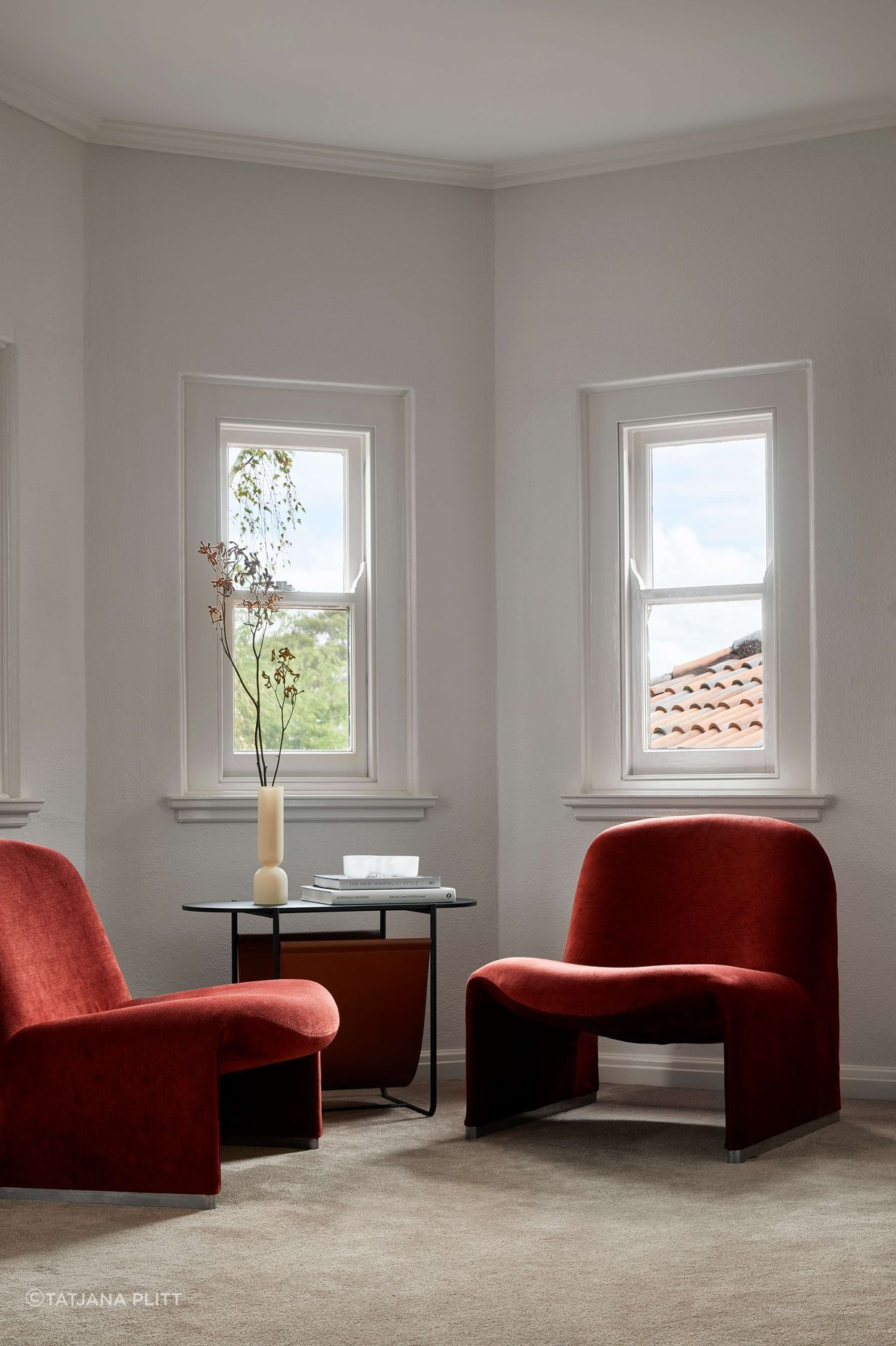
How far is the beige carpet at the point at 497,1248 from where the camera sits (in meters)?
2.20

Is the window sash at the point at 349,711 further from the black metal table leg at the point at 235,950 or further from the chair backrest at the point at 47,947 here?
the chair backrest at the point at 47,947

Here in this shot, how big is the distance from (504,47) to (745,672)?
198cm

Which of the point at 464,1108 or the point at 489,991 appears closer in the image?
the point at 489,991

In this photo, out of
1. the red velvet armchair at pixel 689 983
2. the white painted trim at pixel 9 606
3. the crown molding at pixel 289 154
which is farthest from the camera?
the crown molding at pixel 289 154

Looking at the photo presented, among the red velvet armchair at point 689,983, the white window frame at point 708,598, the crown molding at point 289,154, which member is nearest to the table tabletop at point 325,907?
the red velvet armchair at point 689,983

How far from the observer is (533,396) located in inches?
180

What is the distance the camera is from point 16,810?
12.8 feet

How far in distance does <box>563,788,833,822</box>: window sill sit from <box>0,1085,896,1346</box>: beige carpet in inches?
38.3

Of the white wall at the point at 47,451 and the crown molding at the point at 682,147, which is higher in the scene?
the crown molding at the point at 682,147

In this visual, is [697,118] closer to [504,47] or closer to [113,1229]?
[504,47]

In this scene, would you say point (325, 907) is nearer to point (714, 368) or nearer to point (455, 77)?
point (714, 368)

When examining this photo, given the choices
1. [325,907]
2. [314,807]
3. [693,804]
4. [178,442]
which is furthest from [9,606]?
[693,804]

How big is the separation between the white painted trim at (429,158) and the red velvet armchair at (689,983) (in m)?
2.15

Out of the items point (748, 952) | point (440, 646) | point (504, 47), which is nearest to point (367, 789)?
point (440, 646)
